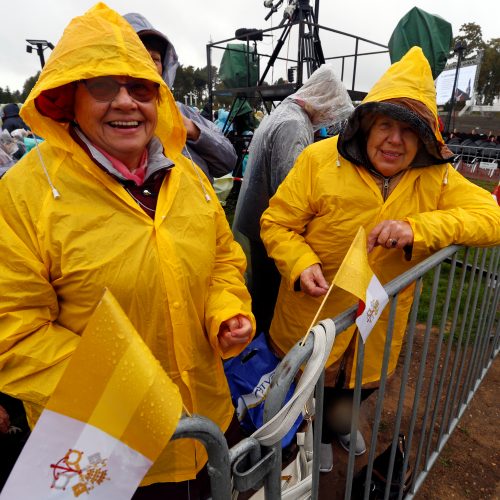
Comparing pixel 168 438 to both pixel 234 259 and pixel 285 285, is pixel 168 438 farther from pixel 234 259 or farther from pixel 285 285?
pixel 285 285

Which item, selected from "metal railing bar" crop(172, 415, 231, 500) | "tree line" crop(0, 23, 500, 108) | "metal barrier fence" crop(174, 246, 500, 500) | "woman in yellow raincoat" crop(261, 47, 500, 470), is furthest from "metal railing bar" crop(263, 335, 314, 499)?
"tree line" crop(0, 23, 500, 108)

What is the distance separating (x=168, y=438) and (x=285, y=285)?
1.62 m

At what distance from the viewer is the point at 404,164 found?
6.15ft

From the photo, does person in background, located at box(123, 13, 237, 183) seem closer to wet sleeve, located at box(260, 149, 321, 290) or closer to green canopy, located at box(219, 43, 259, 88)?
wet sleeve, located at box(260, 149, 321, 290)

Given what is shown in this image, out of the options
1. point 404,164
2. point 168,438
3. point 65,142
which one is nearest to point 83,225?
point 65,142

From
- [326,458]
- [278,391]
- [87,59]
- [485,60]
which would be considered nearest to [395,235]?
[278,391]

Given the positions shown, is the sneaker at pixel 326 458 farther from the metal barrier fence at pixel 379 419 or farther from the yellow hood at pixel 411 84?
the yellow hood at pixel 411 84

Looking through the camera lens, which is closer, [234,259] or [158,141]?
[158,141]

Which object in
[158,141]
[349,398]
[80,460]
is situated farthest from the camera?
[349,398]

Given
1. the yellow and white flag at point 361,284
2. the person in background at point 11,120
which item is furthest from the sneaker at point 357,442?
the person in background at point 11,120

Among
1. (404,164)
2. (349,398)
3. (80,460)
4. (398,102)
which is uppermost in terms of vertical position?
(398,102)

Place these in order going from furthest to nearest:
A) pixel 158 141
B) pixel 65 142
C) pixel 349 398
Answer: pixel 349 398
pixel 158 141
pixel 65 142

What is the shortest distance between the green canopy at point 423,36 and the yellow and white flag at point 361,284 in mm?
6998

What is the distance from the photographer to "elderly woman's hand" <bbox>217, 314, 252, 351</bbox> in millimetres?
1464
